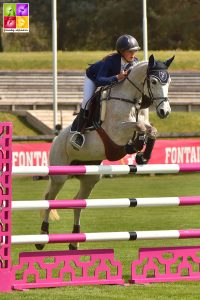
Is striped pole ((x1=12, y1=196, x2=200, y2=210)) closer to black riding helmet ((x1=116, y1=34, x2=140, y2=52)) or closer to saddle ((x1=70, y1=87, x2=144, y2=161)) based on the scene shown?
saddle ((x1=70, y1=87, x2=144, y2=161))

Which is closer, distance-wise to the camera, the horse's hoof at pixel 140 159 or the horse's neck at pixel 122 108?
the horse's hoof at pixel 140 159

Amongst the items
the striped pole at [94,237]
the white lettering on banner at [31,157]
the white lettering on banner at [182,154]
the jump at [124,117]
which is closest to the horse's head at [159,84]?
the jump at [124,117]

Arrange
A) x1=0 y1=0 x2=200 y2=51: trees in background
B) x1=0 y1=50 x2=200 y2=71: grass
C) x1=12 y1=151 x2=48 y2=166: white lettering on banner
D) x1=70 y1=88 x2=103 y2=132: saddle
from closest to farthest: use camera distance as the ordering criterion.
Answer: x1=70 y1=88 x2=103 y2=132: saddle < x1=12 y1=151 x2=48 y2=166: white lettering on banner < x1=0 y1=50 x2=200 y2=71: grass < x1=0 y1=0 x2=200 y2=51: trees in background

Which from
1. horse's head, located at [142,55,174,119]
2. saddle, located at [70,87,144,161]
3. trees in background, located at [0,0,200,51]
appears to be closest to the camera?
horse's head, located at [142,55,174,119]

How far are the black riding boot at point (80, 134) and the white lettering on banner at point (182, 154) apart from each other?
518 inches

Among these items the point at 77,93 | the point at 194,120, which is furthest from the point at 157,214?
the point at 77,93

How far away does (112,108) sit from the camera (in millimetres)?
9398

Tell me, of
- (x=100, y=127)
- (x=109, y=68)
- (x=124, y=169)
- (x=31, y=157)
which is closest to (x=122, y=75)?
(x=109, y=68)

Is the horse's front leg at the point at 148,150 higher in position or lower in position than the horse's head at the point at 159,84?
lower

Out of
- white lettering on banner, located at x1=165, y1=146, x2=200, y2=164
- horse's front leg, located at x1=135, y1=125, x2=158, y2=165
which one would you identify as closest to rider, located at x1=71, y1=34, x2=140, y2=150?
horse's front leg, located at x1=135, y1=125, x2=158, y2=165

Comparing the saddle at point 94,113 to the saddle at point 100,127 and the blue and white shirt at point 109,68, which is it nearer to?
the saddle at point 100,127

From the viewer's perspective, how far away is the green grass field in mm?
7105

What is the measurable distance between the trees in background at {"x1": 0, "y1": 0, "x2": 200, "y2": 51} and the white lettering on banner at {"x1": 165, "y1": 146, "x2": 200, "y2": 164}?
85.4 ft

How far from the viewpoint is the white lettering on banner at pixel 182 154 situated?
2272 cm
